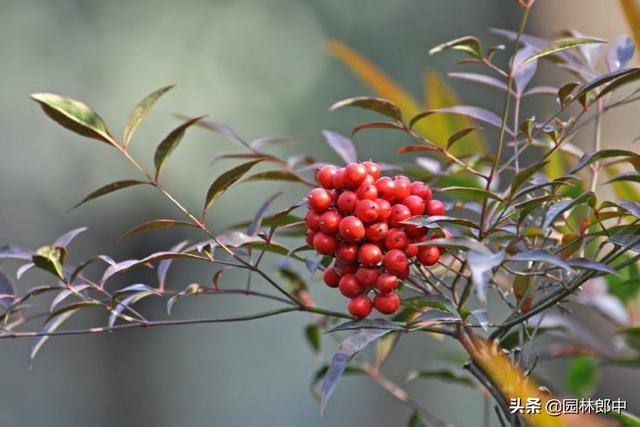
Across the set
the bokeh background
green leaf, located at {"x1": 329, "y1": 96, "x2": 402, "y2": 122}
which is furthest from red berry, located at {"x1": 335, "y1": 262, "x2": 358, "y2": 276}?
the bokeh background

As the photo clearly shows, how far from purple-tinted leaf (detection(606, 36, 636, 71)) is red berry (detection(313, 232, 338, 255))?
11.6 inches

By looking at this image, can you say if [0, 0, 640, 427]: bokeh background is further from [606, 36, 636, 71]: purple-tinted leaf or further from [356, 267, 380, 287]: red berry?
[356, 267, 380, 287]: red berry

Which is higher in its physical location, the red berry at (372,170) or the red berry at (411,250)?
the red berry at (372,170)

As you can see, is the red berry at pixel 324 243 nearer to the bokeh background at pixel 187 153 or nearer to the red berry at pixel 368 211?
the red berry at pixel 368 211

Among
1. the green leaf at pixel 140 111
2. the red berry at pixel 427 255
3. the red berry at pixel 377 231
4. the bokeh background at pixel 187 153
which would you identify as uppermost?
the green leaf at pixel 140 111

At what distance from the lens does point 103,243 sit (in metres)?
2.07

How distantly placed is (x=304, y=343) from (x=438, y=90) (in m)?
1.30

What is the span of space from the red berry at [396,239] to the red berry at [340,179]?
0.14 ft

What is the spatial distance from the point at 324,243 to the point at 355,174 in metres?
0.05

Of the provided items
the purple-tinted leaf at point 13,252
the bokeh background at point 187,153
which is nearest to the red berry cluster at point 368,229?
the purple-tinted leaf at point 13,252

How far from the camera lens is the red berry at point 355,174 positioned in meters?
0.54

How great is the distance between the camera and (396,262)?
53cm

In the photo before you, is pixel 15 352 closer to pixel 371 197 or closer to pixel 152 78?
pixel 152 78

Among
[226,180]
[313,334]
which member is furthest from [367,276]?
[313,334]
